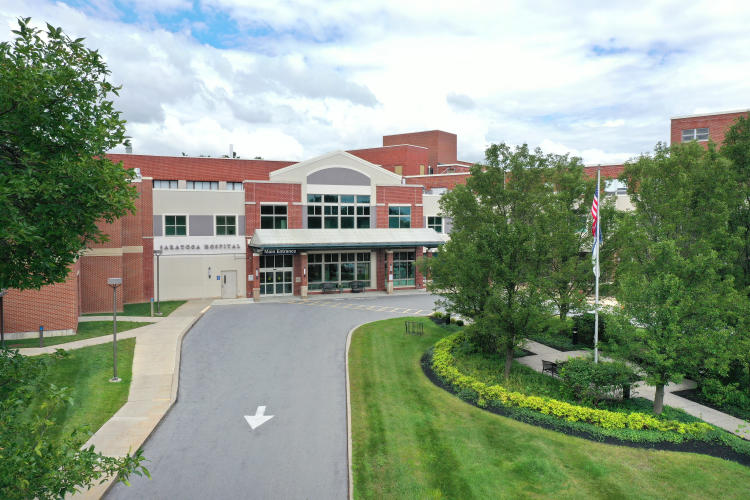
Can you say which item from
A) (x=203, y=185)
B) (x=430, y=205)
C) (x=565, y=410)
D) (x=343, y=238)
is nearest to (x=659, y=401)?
(x=565, y=410)

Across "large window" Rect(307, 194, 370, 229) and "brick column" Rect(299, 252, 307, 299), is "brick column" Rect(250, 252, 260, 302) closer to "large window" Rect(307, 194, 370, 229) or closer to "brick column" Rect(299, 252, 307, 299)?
"brick column" Rect(299, 252, 307, 299)

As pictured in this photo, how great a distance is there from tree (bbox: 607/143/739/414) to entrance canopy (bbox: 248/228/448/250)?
79.7 ft

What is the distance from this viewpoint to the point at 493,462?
13.7 metres

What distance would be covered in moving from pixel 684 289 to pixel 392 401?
34.7ft

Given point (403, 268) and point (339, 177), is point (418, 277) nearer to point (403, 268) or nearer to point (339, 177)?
point (403, 268)

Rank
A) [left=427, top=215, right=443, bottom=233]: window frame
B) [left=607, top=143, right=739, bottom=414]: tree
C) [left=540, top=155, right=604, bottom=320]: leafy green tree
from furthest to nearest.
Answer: [left=427, top=215, right=443, bottom=233]: window frame
[left=540, top=155, right=604, bottom=320]: leafy green tree
[left=607, top=143, right=739, bottom=414]: tree

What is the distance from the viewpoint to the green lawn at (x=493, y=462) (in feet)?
40.5

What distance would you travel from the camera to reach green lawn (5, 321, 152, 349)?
80.5 feet

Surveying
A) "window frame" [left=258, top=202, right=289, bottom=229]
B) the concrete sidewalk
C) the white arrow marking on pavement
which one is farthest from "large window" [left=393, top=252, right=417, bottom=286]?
the white arrow marking on pavement

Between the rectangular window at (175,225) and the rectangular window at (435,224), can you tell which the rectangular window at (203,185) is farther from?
the rectangular window at (435,224)

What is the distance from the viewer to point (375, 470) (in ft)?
43.6

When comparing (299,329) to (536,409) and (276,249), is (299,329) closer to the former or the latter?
(276,249)

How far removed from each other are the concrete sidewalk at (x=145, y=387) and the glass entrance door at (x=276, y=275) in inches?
378

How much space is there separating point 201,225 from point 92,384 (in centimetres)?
2218
